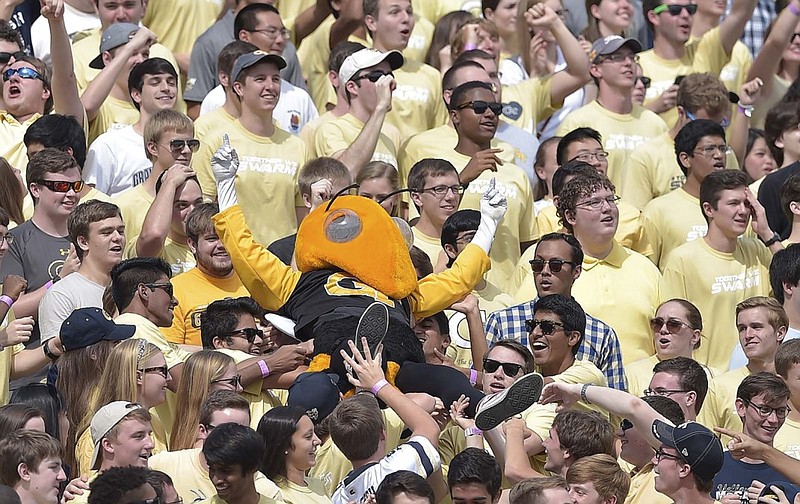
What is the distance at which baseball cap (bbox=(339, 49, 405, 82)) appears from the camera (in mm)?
11781

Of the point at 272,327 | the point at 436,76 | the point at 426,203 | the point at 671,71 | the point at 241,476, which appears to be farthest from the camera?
the point at 671,71

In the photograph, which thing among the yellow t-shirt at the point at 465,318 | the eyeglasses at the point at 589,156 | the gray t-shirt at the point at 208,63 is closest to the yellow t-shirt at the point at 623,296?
the yellow t-shirt at the point at 465,318

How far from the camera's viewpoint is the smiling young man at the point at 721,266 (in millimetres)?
10875

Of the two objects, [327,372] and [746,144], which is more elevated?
[327,372]

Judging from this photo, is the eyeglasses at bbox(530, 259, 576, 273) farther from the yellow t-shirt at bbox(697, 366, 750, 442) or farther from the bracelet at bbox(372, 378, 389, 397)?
the bracelet at bbox(372, 378, 389, 397)

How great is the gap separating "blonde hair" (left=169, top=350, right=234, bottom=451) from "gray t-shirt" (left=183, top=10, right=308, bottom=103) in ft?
14.9

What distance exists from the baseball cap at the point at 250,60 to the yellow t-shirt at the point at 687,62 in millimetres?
3796

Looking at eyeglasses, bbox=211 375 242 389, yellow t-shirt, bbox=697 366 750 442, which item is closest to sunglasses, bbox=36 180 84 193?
eyeglasses, bbox=211 375 242 389

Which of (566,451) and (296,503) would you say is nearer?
(296,503)

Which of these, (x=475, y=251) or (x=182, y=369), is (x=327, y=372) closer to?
(x=182, y=369)

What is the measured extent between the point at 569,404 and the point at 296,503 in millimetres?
1706

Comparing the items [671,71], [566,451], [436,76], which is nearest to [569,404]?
[566,451]

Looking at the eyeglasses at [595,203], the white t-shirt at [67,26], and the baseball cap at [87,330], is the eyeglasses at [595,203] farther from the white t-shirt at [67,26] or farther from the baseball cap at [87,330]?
the white t-shirt at [67,26]

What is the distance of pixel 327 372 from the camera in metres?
8.65
